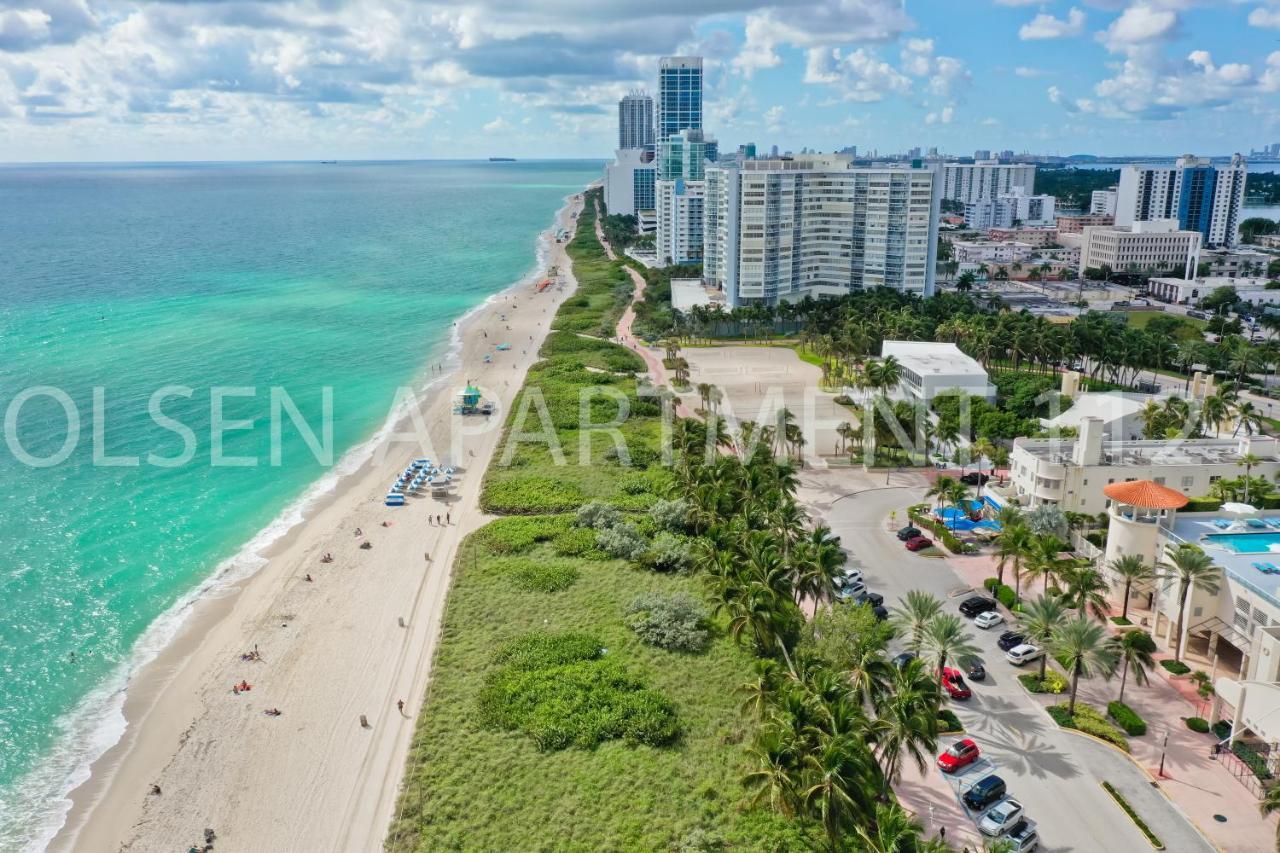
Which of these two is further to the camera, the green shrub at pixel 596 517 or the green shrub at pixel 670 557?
the green shrub at pixel 596 517

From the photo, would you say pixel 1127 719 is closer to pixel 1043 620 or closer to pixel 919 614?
pixel 1043 620

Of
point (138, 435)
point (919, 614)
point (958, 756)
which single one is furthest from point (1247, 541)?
point (138, 435)

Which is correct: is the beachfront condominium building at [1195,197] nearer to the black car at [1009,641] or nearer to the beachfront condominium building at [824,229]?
the beachfront condominium building at [824,229]

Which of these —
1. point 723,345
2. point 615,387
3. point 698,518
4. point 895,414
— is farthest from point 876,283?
point 698,518

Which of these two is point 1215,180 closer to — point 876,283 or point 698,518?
point 876,283

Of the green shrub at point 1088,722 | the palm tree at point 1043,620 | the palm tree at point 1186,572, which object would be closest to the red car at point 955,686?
the green shrub at point 1088,722

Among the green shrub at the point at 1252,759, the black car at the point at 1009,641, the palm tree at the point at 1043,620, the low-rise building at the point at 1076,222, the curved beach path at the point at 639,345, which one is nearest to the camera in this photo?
the green shrub at the point at 1252,759
